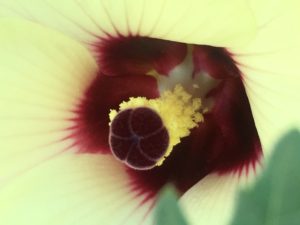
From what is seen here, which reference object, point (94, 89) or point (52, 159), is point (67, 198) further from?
point (94, 89)

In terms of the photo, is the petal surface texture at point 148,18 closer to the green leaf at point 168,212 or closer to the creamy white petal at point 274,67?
the creamy white petal at point 274,67

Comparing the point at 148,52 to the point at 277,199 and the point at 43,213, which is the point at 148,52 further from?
the point at 277,199

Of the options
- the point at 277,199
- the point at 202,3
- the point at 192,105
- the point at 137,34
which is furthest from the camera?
the point at 192,105

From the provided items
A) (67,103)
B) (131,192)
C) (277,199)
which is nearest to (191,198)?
(131,192)

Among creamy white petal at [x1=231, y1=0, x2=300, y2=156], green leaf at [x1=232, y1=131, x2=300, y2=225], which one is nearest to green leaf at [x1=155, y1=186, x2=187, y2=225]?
green leaf at [x1=232, y1=131, x2=300, y2=225]

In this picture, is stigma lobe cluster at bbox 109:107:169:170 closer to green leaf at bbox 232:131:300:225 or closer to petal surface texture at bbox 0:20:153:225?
petal surface texture at bbox 0:20:153:225

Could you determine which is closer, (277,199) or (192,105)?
(277,199)

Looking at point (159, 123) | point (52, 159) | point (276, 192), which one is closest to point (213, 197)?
point (159, 123)
